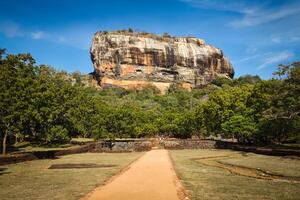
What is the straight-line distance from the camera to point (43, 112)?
2736 cm

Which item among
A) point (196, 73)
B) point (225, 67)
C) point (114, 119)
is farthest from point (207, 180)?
point (225, 67)

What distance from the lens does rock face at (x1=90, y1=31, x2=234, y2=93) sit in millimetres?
134250

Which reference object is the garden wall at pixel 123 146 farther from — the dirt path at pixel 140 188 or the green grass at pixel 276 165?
the dirt path at pixel 140 188

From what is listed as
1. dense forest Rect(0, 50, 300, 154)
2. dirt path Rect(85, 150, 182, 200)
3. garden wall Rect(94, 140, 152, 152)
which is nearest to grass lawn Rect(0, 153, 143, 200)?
dirt path Rect(85, 150, 182, 200)

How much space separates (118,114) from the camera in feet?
140

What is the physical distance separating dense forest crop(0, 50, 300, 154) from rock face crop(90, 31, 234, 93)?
72.6 meters

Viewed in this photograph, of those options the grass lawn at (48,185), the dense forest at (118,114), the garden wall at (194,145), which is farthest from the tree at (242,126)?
the grass lawn at (48,185)

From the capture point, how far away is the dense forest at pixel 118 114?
84.4ft

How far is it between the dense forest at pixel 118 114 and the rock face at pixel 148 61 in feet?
238

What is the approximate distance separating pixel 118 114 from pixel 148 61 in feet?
316

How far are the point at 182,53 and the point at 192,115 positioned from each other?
89.4 m

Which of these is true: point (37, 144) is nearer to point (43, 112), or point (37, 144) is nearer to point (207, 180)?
point (43, 112)

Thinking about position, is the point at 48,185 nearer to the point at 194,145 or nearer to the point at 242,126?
the point at 242,126

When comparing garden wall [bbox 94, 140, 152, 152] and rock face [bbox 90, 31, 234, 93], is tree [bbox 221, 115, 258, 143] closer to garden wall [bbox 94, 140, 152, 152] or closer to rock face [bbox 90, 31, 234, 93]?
garden wall [bbox 94, 140, 152, 152]
